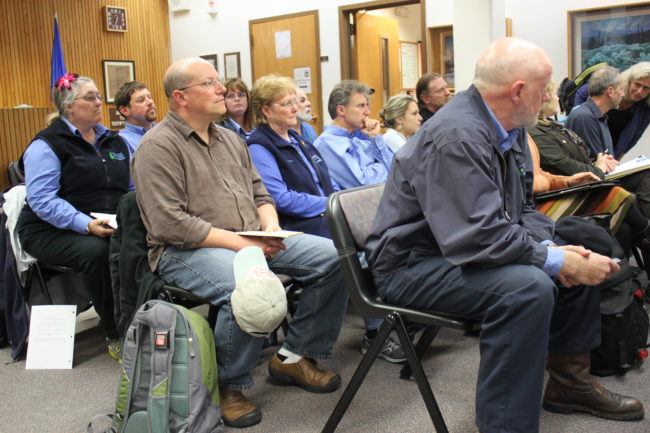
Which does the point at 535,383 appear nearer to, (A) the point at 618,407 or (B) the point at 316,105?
(A) the point at 618,407

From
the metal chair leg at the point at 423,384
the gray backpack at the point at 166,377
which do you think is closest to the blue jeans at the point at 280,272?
the gray backpack at the point at 166,377

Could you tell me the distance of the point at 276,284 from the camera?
2018 mm

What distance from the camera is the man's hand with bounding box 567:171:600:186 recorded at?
10.3ft

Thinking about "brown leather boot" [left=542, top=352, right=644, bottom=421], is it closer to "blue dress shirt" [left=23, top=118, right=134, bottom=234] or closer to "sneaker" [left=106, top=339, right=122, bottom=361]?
"sneaker" [left=106, top=339, right=122, bottom=361]

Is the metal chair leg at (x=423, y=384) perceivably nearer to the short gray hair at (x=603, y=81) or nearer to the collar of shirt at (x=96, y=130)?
the collar of shirt at (x=96, y=130)

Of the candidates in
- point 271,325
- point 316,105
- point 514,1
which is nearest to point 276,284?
point 271,325

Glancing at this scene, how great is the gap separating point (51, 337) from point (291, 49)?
5.20m

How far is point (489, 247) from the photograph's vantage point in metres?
1.71

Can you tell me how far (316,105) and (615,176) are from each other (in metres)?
4.29

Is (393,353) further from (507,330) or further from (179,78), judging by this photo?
(179,78)

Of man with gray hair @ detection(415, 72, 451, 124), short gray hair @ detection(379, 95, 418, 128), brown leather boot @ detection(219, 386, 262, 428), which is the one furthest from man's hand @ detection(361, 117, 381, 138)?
brown leather boot @ detection(219, 386, 262, 428)

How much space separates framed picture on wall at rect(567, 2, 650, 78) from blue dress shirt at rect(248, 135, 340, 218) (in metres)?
3.89

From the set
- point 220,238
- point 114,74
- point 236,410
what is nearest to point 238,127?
point 220,238

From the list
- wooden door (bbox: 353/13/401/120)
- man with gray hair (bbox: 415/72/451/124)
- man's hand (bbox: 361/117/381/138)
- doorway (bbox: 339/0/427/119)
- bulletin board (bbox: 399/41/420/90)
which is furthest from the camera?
bulletin board (bbox: 399/41/420/90)
